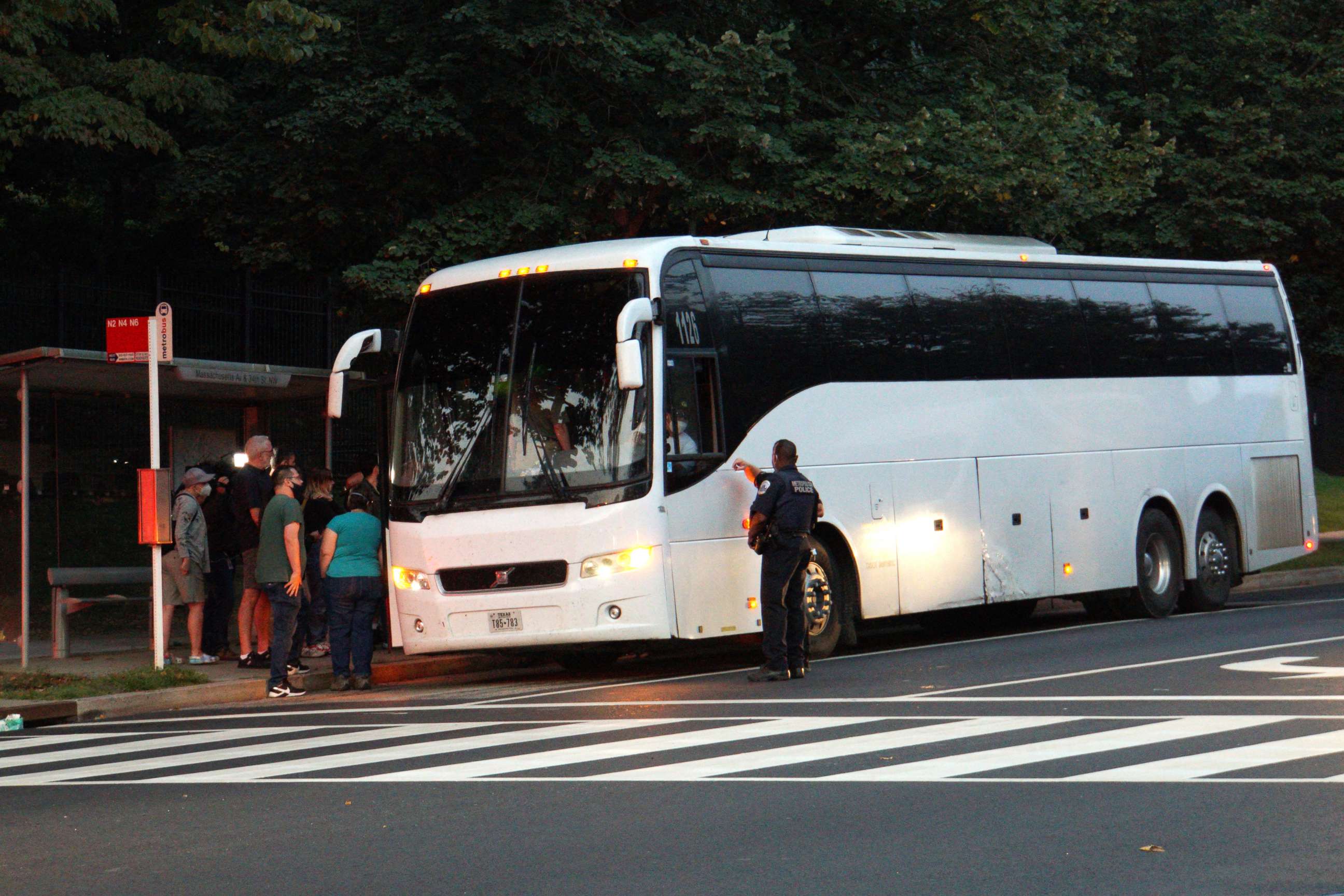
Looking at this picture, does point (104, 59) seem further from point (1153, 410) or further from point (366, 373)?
point (1153, 410)

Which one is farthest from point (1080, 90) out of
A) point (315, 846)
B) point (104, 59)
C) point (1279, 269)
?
point (315, 846)

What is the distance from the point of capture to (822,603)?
15.7 m

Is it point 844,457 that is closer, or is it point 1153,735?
point 1153,735

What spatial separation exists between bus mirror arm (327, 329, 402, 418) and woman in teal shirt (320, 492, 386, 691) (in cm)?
78

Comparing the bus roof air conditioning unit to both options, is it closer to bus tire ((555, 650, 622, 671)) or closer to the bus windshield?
the bus windshield

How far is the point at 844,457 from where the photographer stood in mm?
16062

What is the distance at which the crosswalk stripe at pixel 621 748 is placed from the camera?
31.0 ft

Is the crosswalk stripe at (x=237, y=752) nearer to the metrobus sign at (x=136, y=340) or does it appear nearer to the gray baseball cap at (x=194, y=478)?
the metrobus sign at (x=136, y=340)

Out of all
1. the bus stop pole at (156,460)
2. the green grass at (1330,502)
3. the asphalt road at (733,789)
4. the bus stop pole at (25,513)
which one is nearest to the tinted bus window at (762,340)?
the asphalt road at (733,789)

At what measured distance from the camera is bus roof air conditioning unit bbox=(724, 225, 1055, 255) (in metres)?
16.4

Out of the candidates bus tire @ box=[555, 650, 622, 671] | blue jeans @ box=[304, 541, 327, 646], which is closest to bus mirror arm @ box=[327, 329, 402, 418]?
blue jeans @ box=[304, 541, 327, 646]

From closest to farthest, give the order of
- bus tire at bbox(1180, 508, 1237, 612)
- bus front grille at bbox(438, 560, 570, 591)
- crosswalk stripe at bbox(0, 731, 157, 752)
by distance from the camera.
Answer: crosswalk stripe at bbox(0, 731, 157, 752)
bus front grille at bbox(438, 560, 570, 591)
bus tire at bbox(1180, 508, 1237, 612)

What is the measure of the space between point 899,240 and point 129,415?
29.7 ft

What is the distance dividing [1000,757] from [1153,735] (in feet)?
3.66
